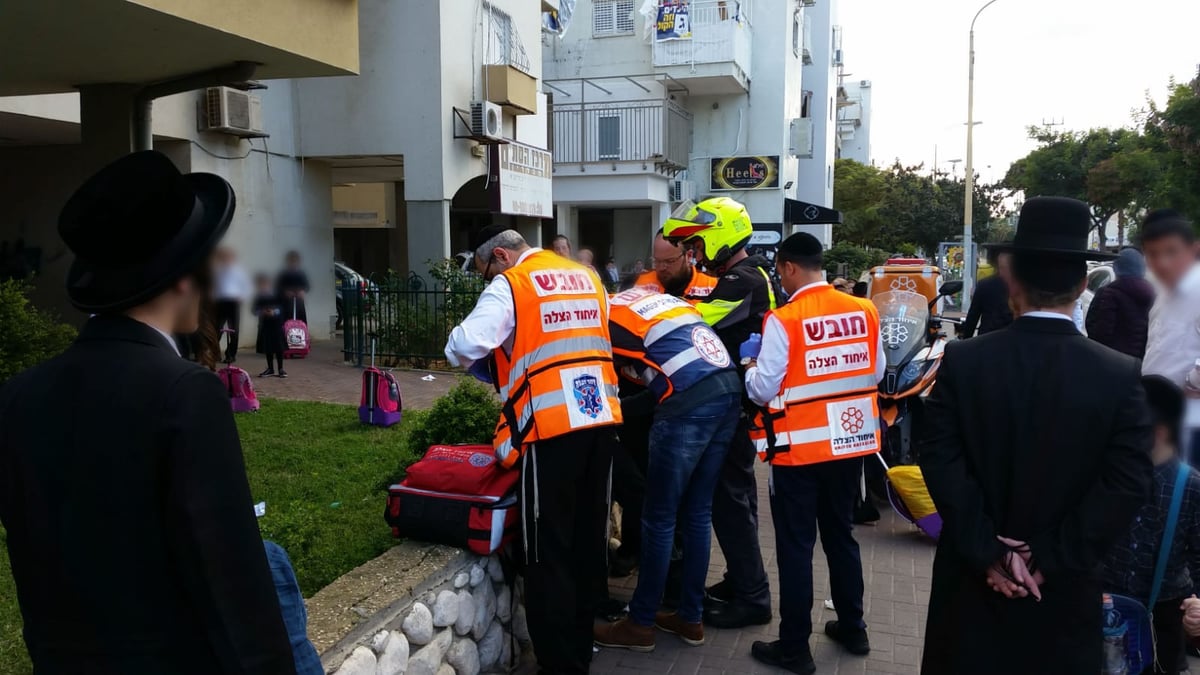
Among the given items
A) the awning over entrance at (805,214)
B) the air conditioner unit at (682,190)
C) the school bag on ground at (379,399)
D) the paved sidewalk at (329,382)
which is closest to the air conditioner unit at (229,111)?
the paved sidewalk at (329,382)

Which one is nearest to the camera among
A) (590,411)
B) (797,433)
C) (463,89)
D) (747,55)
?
(590,411)

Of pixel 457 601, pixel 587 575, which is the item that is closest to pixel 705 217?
pixel 587 575

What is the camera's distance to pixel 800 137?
28719mm

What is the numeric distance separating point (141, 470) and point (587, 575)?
2515mm

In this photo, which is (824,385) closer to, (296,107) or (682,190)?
(296,107)

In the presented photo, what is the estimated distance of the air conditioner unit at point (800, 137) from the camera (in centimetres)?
2864

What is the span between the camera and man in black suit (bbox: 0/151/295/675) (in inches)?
63.2

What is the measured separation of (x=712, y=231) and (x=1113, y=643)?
2732 mm

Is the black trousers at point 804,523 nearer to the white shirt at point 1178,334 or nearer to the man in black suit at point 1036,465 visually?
the man in black suit at point 1036,465

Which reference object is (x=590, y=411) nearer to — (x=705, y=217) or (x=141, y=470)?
(x=705, y=217)

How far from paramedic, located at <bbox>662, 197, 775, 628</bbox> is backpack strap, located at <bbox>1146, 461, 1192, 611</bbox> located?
1909mm

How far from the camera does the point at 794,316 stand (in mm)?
3988

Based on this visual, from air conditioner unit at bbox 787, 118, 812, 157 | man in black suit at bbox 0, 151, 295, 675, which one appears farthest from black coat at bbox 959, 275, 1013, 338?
air conditioner unit at bbox 787, 118, 812, 157

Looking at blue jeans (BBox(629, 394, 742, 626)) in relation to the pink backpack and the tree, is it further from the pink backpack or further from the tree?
the tree
